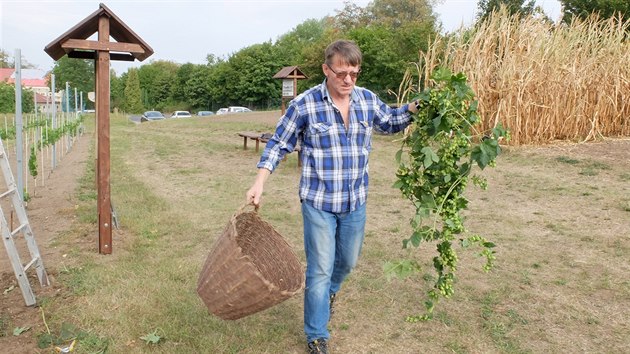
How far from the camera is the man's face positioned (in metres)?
2.75

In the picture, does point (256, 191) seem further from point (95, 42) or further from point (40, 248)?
point (40, 248)

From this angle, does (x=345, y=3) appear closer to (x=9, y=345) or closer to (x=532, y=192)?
(x=532, y=192)

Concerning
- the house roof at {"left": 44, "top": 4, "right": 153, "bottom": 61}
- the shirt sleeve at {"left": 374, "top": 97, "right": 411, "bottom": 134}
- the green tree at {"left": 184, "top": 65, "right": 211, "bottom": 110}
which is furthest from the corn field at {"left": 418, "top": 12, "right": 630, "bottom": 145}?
the green tree at {"left": 184, "top": 65, "right": 211, "bottom": 110}

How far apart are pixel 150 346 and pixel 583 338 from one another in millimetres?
2582

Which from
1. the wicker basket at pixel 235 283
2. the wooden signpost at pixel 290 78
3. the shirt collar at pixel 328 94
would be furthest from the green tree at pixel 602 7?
the wicker basket at pixel 235 283

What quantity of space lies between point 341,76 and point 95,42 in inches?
108

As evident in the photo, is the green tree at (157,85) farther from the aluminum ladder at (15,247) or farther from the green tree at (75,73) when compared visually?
the aluminum ladder at (15,247)

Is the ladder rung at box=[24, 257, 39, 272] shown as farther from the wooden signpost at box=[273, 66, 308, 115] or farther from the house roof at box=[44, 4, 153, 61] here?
the wooden signpost at box=[273, 66, 308, 115]

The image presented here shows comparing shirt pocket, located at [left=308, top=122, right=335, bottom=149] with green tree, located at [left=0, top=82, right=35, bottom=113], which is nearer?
shirt pocket, located at [left=308, top=122, right=335, bottom=149]

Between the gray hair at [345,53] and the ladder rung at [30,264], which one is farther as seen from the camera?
the ladder rung at [30,264]

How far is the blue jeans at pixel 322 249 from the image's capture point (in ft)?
9.42

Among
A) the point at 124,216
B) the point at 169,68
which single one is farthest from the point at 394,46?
the point at 169,68

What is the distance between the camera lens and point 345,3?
170 ft

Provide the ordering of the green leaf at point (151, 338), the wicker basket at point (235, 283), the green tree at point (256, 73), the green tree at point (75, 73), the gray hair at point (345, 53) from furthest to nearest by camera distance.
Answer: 1. the green tree at point (256, 73)
2. the green tree at point (75, 73)
3. the green leaf at point (151, 338)
4. the gray hair at point (345, 53)
5. the wicker basket at point (235, 283)
